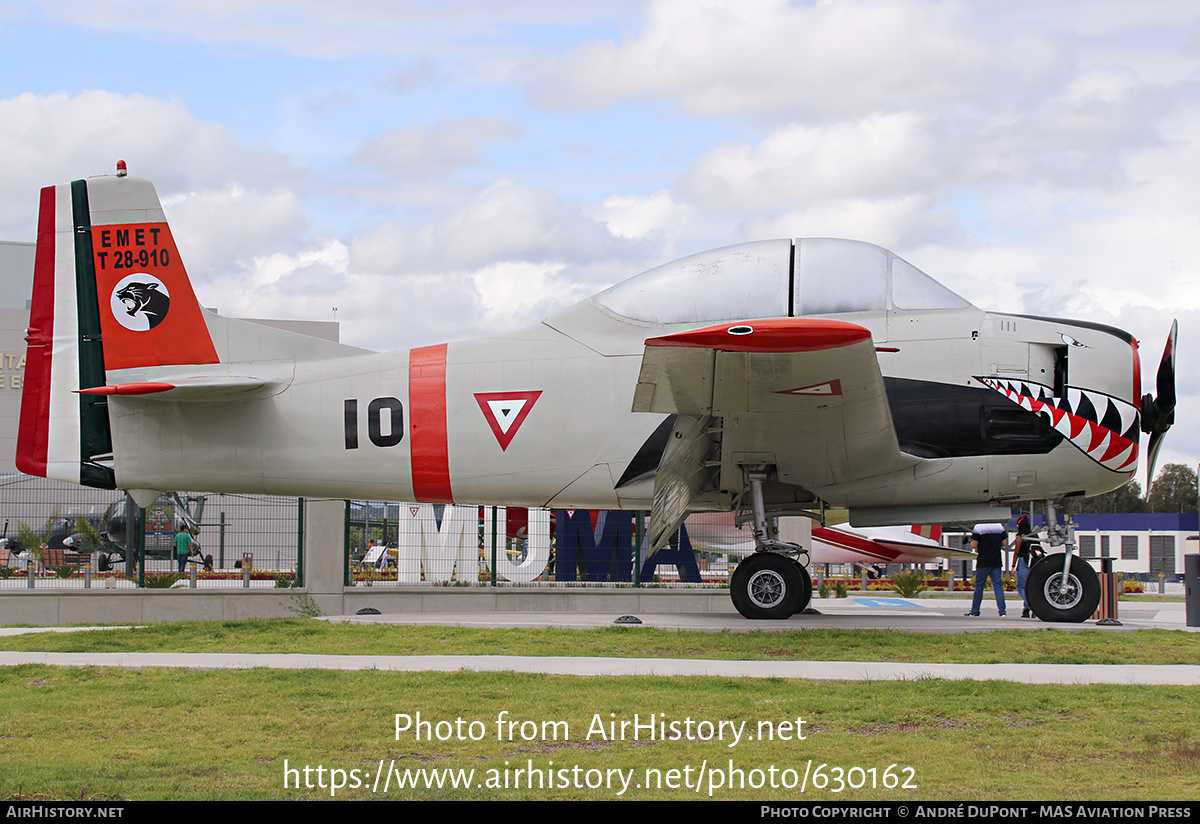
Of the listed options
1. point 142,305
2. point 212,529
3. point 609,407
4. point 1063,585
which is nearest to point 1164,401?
point 1063,585

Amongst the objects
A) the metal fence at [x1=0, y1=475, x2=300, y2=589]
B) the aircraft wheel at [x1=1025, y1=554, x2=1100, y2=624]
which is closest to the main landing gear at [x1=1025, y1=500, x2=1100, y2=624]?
the aircraft wheel at [x1=1025, y1=554, x2=1100, y2=624]

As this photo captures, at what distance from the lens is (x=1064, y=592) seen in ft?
38.1

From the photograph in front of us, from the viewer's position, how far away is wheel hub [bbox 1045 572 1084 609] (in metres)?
11.6

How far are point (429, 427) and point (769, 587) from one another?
4.18 meters

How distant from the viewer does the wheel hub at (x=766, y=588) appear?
1160 centimetres

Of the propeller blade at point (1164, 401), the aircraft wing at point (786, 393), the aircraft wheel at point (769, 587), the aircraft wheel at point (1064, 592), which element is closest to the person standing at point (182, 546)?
the aircraft wheel at point (769, 587)

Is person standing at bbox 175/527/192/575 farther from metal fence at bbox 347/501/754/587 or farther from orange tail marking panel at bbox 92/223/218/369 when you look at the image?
orange tail marking panel at bbox 92/223/218/369

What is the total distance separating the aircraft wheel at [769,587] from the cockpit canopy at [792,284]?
277 centimetres

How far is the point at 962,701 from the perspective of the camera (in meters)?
6.78

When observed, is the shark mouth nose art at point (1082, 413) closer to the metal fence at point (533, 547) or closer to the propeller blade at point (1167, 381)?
the propeller blade at point (1167, 381)

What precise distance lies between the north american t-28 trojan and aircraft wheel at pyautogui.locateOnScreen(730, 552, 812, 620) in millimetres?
27

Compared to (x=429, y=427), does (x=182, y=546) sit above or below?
below

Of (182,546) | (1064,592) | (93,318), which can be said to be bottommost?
(182,546)

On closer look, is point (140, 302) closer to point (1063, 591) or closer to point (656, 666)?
point (656, 666)
